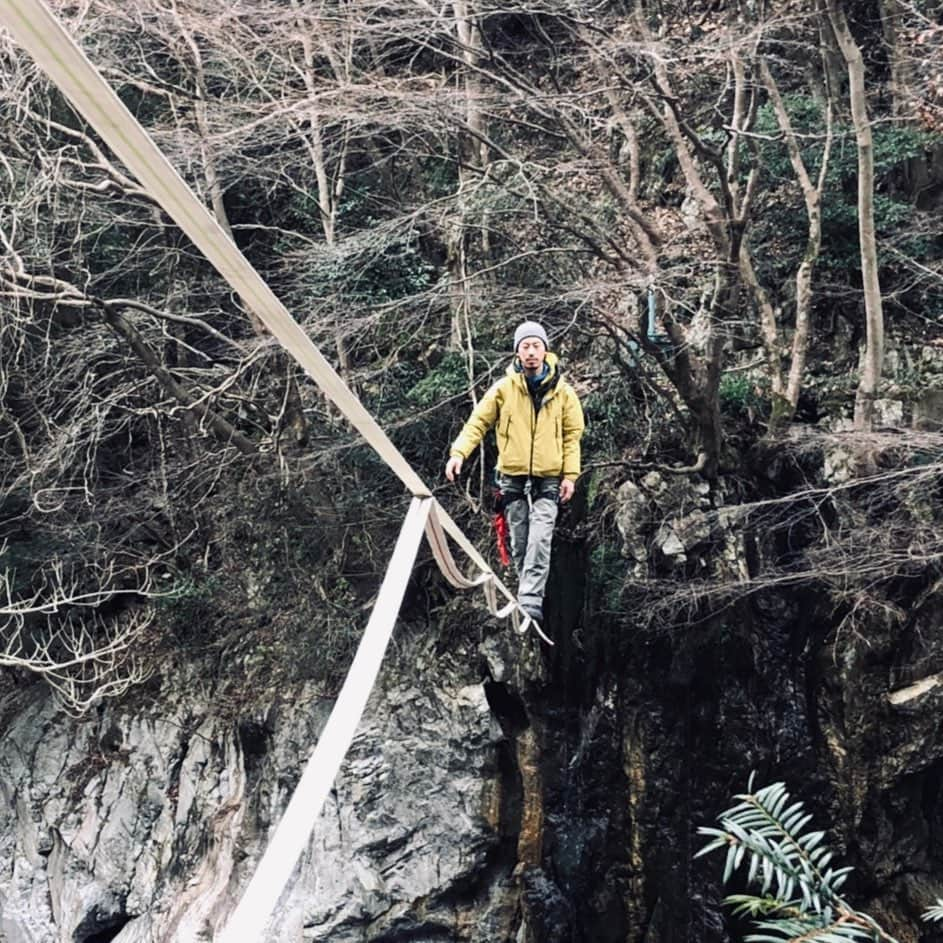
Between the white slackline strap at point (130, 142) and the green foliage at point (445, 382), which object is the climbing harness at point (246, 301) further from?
the green foliage at point (445, 382)

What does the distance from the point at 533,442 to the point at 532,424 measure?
8 centimetres

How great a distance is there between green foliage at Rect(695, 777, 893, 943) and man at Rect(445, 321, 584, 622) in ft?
8.25

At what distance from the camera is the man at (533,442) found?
3744mm

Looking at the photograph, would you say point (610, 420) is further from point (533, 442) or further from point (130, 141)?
point (130, 141)

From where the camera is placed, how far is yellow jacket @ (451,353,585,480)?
3.75m

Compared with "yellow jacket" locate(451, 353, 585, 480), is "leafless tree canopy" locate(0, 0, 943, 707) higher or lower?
higher

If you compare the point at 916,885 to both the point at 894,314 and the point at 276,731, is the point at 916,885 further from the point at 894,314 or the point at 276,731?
the point at 276,731

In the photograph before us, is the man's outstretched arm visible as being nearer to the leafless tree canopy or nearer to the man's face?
the man's face

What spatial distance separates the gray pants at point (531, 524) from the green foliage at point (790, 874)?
2594mm

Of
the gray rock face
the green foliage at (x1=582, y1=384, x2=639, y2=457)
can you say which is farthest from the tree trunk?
the gray rock face

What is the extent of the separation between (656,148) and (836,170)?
184cm

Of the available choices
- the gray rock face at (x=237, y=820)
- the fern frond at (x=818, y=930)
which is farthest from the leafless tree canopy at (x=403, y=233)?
the fern frond at (x=818, y=930)

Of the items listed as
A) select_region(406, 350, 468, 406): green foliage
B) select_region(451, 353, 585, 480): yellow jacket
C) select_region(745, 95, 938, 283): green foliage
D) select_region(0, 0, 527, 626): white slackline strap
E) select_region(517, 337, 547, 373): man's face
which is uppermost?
select_region(745, 95, 938, 283): green foliage

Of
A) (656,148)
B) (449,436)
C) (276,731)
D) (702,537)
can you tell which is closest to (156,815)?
(276,731)
